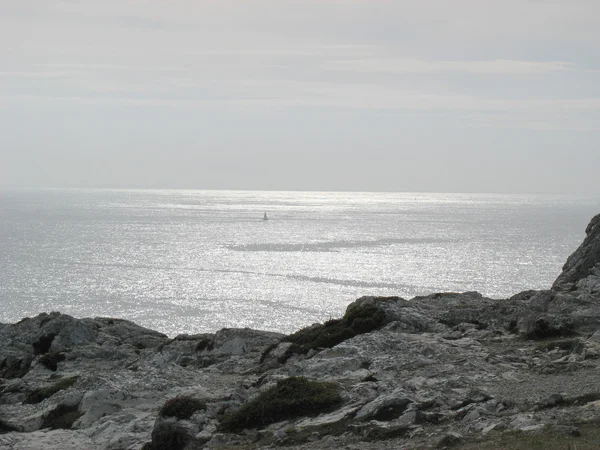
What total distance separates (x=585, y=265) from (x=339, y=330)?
15965mm

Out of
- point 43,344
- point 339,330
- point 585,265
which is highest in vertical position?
point 585,265

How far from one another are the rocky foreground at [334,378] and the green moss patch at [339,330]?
9 centimetres

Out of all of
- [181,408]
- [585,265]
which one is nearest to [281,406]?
[181,408]

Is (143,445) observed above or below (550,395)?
below

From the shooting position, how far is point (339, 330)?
34.9 metres

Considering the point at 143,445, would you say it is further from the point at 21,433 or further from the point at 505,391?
the point at 505,391

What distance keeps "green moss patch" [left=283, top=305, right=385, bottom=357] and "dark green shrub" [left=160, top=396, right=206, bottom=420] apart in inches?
345

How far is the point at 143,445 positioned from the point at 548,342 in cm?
1601

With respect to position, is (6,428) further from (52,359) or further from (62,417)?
(52,359)

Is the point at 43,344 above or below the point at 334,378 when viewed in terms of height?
below

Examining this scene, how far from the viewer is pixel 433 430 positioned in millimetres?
20547

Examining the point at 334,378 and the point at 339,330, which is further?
the point at 339,330

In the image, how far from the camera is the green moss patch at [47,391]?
31750mm

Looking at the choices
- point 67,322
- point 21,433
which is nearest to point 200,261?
point 67,322
